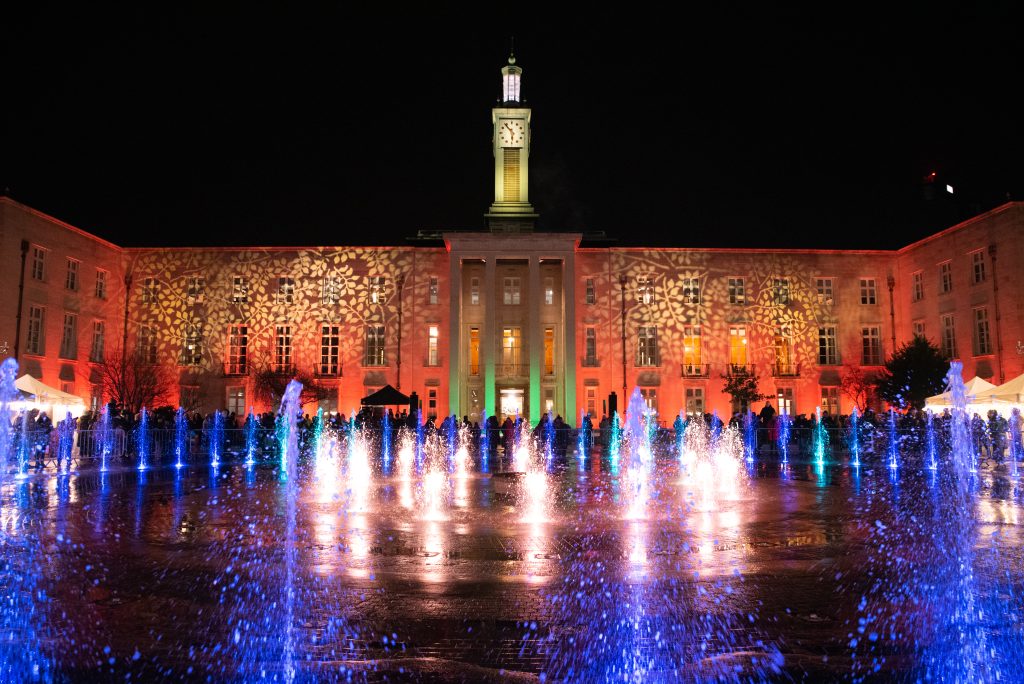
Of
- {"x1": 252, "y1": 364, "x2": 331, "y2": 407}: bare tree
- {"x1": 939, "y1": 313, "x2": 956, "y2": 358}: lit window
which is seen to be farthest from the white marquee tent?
{"x1": 252, "y1": 364, "x2": 331, "y2": 407}: bare tree

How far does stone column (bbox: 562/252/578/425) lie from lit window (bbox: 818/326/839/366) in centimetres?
1321

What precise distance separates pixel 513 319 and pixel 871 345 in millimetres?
18841

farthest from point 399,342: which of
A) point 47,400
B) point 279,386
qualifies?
point 47,400

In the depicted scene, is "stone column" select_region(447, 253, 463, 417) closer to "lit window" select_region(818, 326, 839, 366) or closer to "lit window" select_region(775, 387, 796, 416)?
"lit window" select_region(775, 387, 796, 416)

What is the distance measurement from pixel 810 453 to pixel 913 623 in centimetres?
1900

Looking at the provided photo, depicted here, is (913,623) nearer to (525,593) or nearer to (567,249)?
A: (525,593)

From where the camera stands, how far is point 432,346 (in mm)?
37688

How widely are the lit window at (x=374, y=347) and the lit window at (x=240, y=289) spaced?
6546 millimetres

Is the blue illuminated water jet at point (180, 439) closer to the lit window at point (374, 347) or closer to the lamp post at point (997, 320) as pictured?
the lit window at point (374, 347)

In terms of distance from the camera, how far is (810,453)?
22781mm

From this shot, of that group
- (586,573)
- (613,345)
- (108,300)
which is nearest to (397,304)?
(613,345)

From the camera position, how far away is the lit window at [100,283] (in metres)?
35.5

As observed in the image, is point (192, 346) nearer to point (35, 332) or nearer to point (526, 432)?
point (35, 332)

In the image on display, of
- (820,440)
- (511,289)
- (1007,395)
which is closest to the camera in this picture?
(1007,395)
